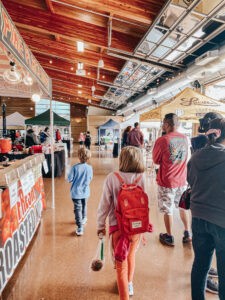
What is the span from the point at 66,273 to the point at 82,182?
1.02 meters

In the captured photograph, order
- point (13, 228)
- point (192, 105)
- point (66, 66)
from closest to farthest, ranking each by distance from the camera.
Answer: point (13, 228) < point (192, 105) < point (66, 66)

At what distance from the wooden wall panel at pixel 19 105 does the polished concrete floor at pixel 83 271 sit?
70.4 ft

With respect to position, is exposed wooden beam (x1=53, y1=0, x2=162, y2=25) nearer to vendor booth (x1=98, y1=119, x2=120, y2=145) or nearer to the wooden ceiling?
the wooden ceiling

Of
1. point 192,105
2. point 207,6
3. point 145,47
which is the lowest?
point 192,105

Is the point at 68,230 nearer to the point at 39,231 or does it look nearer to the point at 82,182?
the point at 39,231

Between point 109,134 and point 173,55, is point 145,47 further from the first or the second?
point 109,134

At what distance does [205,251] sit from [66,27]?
20.0 feet

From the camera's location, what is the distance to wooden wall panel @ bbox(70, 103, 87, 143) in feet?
75.4

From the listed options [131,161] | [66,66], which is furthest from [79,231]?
[66,66]

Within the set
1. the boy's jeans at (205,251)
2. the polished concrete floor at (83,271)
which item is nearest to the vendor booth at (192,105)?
the polished concrete floor at (83,271)

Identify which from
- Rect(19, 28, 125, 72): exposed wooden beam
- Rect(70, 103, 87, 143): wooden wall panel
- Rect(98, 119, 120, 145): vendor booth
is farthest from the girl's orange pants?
Rect(70, 103, 87, 143): wooden wall panel

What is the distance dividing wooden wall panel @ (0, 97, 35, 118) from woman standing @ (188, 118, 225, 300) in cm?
2309

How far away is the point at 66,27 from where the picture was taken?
5324 mm

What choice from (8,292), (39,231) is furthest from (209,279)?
(39,231)
